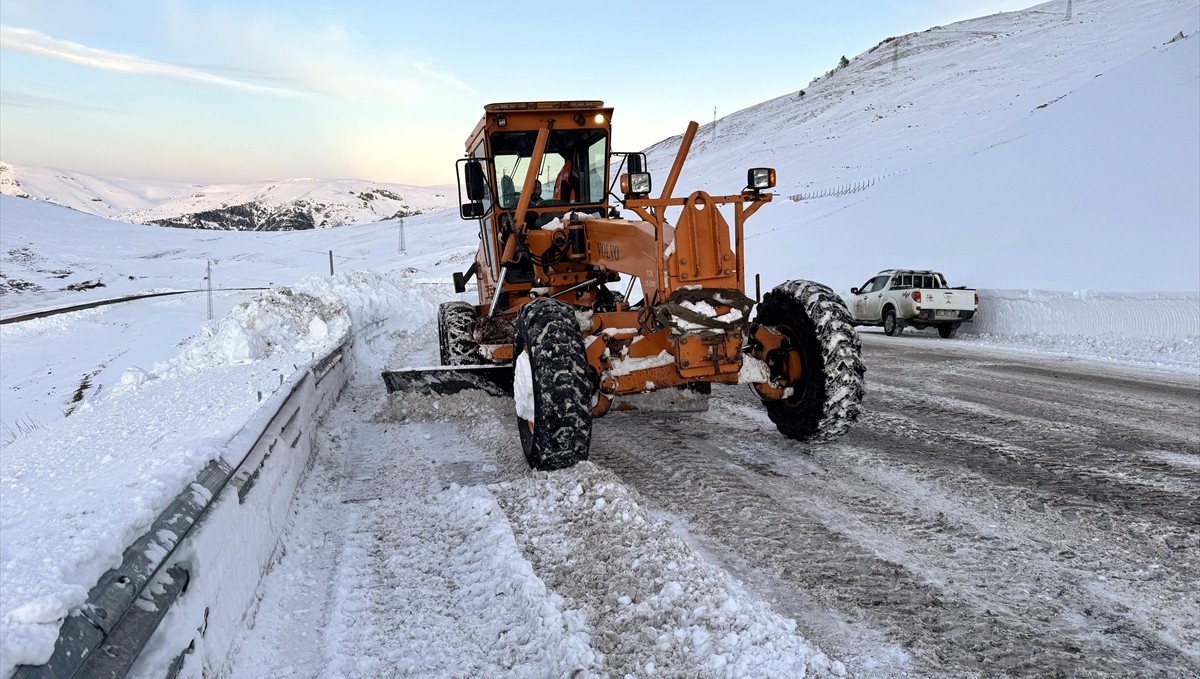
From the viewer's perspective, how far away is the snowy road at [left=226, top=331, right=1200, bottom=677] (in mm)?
2637

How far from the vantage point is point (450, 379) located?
7152mm

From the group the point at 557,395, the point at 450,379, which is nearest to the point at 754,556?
the point at 557,395

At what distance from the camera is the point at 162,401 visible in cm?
689

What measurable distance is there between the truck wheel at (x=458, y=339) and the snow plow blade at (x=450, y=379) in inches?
35.3

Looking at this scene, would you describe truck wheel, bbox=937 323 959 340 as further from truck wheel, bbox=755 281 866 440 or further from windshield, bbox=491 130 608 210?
truck wheel, bbox=755 281 866 440

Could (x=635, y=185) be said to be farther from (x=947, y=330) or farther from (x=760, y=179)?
(x=947, y=330)

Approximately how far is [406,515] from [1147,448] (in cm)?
518

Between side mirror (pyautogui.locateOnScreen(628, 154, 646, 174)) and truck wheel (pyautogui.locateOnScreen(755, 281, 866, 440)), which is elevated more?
side mirror (pyautogui.locateOnScreen(628, 154, 646, 174))

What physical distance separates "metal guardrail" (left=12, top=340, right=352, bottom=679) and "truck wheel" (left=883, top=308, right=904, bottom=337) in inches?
566

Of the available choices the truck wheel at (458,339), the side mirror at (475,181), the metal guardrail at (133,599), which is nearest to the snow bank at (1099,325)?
the truck wheel at (458,339)

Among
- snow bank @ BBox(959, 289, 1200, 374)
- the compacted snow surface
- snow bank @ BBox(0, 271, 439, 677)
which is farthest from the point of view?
snow bank @ BBox(959, 289, 1200, 374)

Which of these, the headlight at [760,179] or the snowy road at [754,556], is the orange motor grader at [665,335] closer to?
the headlight at [760,179]

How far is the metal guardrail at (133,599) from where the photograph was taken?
163 cm

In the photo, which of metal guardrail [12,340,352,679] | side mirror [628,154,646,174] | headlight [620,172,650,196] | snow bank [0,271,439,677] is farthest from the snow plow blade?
metal guardrail [12,340,352,679]
